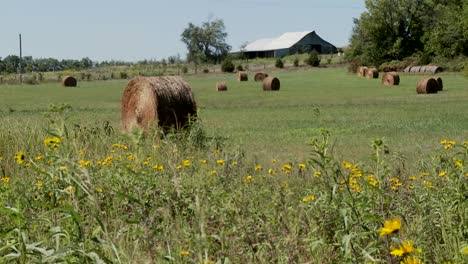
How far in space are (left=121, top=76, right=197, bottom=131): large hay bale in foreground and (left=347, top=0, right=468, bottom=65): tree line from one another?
61.5 m

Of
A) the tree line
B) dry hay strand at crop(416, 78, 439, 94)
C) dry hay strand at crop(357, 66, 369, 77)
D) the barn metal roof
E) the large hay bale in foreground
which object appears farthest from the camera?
the barn metal roof

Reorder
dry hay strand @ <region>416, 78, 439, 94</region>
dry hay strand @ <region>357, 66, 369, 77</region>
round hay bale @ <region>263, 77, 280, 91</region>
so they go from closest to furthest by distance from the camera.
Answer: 1. dry hay strand @ <region>416, 78, 439, 94</region>
2. round hay bale @ <region>263, 77, 280, 91</region>
3. dry hay strand @ <region>357, 66, 369, 77</region>

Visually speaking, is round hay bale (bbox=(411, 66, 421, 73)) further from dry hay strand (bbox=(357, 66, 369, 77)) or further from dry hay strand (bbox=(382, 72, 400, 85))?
dry hay strand (bbox=(382, 72, 400, 85))

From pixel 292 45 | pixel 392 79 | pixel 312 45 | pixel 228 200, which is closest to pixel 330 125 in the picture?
pixel 228 200

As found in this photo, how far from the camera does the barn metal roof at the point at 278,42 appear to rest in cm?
12106

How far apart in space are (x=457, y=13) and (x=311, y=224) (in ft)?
238

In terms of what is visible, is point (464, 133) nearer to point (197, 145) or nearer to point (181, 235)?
point (197, 145)

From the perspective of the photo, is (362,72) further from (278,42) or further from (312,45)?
(278,42)

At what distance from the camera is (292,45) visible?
393 feet

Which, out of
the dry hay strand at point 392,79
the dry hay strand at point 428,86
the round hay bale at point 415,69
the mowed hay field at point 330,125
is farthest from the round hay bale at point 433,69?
the mowed hay field at point 330,125

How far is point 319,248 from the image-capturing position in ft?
15.9

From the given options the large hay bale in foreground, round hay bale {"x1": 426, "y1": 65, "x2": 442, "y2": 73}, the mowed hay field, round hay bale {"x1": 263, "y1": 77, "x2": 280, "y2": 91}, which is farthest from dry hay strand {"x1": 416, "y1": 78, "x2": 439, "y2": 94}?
round hay bale {"x1": 426, "y1": 65, "x2": 442, "y2": 73}

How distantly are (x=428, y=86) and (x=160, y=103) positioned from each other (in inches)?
797

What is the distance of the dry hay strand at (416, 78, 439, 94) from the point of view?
33.6m
